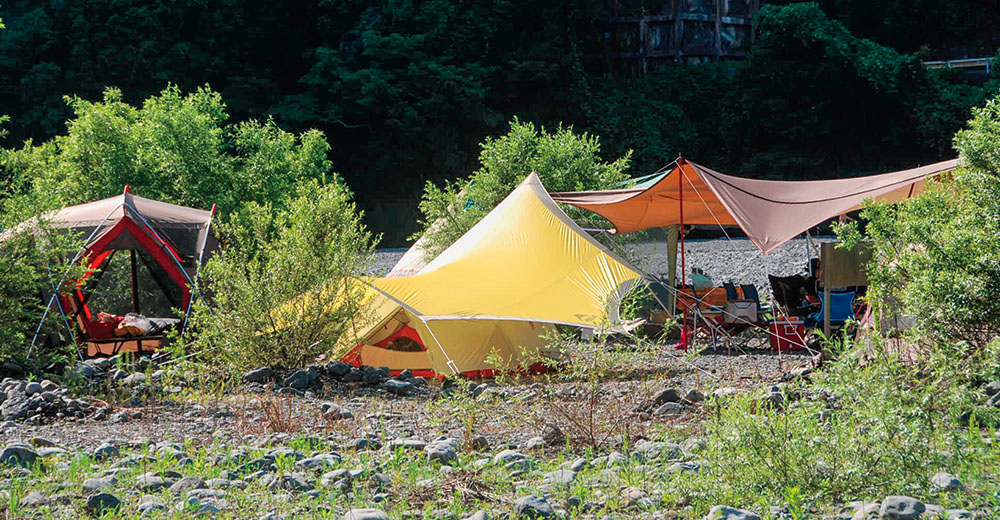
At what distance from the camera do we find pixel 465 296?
8.46m

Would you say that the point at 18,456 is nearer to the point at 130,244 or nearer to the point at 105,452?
the point at 105,452

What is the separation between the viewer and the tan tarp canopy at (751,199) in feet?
29.2

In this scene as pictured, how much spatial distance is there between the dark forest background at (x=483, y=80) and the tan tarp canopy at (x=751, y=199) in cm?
1417

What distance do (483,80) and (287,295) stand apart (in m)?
19.0

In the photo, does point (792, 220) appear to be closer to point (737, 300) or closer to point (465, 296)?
point (737, 300)

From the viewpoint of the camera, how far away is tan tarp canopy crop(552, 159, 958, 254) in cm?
890

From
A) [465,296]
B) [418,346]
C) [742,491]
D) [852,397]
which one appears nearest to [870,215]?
[852,397]

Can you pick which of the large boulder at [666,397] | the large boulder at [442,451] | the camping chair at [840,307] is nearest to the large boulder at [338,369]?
the large boulder at [666,397]

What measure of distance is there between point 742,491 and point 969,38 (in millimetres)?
27127

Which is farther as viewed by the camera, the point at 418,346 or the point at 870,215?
the point at 418,346

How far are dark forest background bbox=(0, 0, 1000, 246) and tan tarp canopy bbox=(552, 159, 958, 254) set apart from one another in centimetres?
1417

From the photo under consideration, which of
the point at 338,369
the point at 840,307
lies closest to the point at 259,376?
the point at 338,369

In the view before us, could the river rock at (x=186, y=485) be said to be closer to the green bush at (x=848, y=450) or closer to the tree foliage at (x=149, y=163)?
the green bush at (x=848, y=450)

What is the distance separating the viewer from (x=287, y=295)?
25.5 ft
